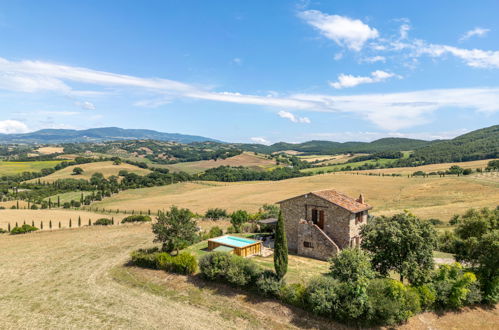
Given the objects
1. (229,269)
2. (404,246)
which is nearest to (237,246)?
(229,269)

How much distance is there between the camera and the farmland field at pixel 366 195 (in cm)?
5722

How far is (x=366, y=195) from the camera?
72.6 meters

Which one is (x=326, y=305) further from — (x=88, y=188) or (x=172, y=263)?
(x=88, y=188)

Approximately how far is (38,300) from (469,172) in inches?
4271

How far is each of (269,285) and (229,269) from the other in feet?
11.8

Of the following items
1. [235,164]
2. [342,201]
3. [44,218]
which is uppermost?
[342,201]

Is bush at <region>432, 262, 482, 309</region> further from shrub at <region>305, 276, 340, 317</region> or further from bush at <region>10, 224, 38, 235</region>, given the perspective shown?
bush at <region>10, 224, 38, 235</region>

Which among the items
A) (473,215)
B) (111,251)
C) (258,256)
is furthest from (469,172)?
(111,251)

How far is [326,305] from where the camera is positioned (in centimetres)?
1864

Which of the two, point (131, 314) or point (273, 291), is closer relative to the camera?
point (131, 314)

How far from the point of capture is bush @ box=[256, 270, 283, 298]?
21.8m

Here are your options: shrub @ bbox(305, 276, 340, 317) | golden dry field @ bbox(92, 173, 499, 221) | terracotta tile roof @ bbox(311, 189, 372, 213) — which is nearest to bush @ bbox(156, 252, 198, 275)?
shrub @ bbox(305, 276, 340, 317)

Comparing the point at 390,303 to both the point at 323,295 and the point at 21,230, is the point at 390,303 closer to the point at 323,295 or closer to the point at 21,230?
the point at 323,295

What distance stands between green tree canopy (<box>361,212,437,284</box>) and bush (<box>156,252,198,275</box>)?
15.3 m
